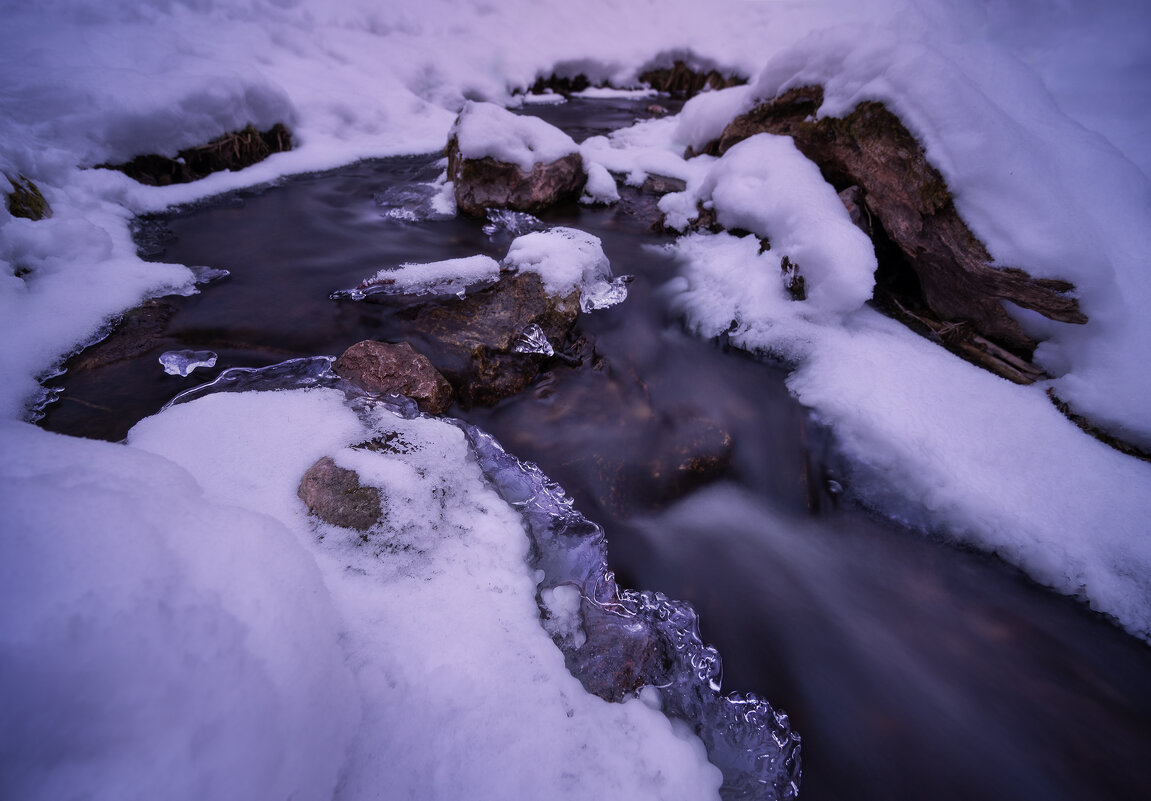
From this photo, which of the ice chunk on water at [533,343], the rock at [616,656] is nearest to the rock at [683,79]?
the ice chunk on water at [533,343]

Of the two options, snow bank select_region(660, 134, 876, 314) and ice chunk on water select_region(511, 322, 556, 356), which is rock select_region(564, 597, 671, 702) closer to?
ice chunk on water select_region(511, 322, 556, 356)

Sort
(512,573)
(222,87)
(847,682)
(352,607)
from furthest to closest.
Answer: (222,87) < (847,682) < (512,573) < (352,607)

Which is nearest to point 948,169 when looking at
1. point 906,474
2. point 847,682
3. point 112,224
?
point 906,474

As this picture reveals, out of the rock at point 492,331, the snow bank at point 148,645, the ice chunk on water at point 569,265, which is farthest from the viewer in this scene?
the ice chunk on water at point 569,265

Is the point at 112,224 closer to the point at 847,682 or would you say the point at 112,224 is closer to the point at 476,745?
the point at 476,745

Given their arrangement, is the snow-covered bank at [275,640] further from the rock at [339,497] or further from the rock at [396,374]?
the rock at [396,374]

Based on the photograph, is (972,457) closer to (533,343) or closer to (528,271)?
(533,343)

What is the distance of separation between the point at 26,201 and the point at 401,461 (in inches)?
133

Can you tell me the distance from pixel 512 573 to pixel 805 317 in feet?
8.81

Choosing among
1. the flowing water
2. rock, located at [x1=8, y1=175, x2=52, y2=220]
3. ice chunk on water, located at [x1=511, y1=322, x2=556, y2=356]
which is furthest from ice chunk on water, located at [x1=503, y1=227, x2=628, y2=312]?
rock, located at [x1=8, y1=175, x2=52, y2=220]

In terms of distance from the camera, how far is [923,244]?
303 cm

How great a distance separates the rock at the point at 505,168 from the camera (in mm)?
4242

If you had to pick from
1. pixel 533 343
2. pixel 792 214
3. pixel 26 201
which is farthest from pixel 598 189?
pixel 26 201

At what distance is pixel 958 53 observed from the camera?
3.15 metres
